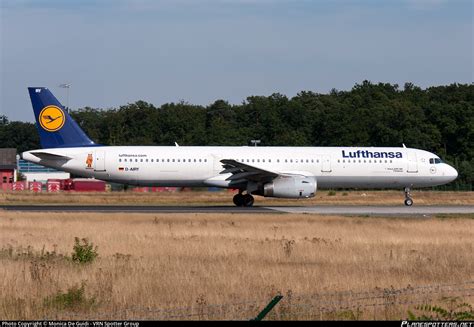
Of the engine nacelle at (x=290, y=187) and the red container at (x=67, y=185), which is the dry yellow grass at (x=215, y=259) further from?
the red container at (x=67, y=185)

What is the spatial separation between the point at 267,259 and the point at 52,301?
7875 mm

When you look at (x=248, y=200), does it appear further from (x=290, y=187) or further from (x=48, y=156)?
(x=48, y=156)

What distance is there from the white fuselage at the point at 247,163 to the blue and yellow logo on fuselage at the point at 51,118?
4.43 ft

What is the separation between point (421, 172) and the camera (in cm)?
4641

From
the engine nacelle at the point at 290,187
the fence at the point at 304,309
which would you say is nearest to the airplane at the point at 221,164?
the engine nacelle at the point at 290,187

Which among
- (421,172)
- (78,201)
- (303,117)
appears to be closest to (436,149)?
(303,117)

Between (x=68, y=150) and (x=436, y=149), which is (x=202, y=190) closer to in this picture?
(x=68, y=150)

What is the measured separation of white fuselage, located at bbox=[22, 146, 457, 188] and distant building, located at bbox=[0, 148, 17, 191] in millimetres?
40925

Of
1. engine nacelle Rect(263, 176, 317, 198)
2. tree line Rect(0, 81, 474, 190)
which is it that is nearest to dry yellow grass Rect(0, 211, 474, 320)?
engine nacelle Rect(263, 176, 317, 198)

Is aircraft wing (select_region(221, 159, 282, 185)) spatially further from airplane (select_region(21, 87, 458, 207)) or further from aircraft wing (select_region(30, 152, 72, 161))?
aircraft wing (select_region(30, 152, 72, 161))

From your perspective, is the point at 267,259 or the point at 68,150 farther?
the point at 68,150

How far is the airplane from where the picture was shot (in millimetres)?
43062

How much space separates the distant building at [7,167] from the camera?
86.9 m

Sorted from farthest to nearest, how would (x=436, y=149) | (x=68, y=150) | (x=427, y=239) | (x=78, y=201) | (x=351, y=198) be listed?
(x=436, y=149)
(x=351, y=198)
(x=78, y=201)
(x=68, y=150)
(x=427, y=239)
